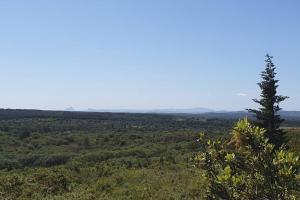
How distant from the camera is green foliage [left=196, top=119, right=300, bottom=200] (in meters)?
4.22

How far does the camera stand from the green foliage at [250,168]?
422 cm

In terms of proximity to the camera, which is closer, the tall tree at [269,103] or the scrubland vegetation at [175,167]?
the scrubland vegetation at [175,167]

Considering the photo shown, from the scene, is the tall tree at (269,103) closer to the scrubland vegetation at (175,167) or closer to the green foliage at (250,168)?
the scrubland vegetation at (175,167)

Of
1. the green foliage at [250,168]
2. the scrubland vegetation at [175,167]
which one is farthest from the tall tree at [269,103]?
Answer: the green foliage at [250,168]

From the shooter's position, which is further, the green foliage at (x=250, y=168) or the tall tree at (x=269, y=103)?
the tall tree at (x=269, y=103)

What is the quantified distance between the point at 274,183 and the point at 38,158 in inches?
1777

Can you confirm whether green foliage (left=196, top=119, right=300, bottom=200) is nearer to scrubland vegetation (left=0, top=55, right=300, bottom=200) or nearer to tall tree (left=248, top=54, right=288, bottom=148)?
scrubland vegetation (left=0, top=55, right=300, bottom=200)

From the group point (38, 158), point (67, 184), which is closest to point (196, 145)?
point (38, 158)

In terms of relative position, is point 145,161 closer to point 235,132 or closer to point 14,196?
point 14,196

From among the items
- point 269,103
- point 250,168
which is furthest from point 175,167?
point 250,168

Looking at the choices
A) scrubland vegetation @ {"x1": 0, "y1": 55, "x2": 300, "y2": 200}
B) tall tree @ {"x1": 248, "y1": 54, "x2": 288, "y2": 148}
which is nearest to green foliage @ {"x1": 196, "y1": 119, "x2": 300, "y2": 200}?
scrubland vegetation @ {"x1": 0, "y1": 55, "x2": 300, "y2": 200}

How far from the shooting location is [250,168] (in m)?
4.67

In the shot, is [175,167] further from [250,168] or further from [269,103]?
[250,168]

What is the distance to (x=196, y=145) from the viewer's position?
53688mm
